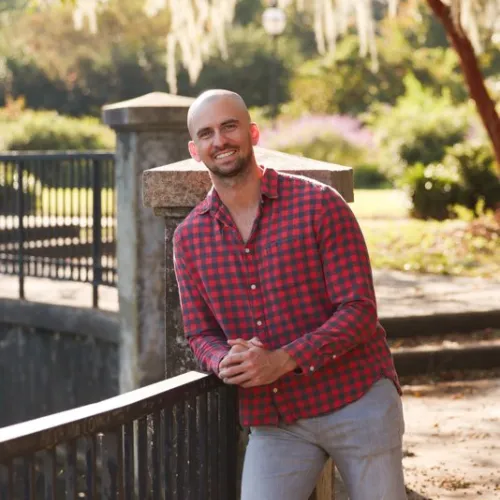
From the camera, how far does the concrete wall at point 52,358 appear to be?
8047 millimetres

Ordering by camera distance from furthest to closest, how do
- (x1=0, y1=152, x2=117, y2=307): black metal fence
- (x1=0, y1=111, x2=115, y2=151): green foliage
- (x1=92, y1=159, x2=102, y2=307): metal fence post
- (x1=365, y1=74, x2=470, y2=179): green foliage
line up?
(x1=0, y1=111, x2=115, y2=151): green foliage < (x1=365, y1=74, x2=470, y2=179): green foliage < (x1=0, y1=152, x2=117, y2=307): black metal fence < (x1=92, y1=159, x2=102, y2=307): metal fence post

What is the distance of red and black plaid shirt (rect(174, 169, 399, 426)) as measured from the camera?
312cm

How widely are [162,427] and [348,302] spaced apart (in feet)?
1.96

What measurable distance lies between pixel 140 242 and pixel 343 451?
4.03 m

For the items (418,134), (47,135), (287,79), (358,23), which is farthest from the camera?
(287,79)

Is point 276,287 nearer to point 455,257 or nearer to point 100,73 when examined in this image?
point 455,257

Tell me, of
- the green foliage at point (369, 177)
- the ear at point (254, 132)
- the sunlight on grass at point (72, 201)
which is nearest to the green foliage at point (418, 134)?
the green foliage at point (369, 177)

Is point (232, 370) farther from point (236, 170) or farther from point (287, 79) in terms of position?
point (287, 79)

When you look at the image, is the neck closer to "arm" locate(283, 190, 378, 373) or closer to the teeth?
the teeth

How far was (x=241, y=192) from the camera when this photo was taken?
3.23m

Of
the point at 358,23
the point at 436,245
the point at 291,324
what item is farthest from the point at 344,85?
the point at 291,324

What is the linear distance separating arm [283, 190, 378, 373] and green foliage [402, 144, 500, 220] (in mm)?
13993

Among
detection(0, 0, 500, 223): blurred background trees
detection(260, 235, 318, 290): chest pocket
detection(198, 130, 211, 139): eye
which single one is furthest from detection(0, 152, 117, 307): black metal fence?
detection(0, 0, 500, 223): blurred background trees

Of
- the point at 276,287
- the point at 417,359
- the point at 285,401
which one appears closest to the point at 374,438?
the point at 285,401
